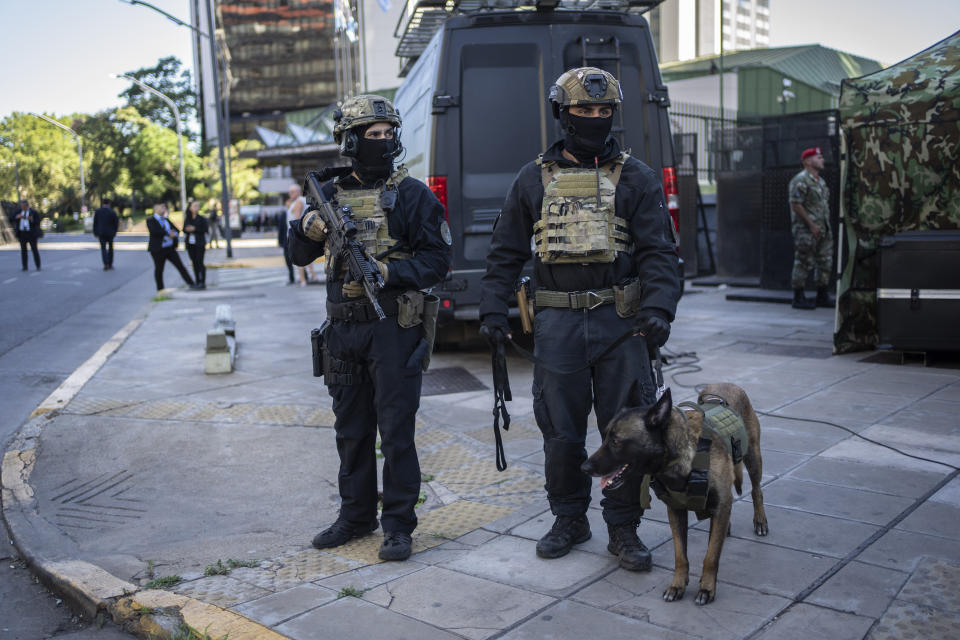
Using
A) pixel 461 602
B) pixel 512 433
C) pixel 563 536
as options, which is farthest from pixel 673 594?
pixel 512 433

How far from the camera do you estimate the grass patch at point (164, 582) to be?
3.82 metres

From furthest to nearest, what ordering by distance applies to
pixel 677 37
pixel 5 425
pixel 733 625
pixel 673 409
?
pixel 677 37, pixel 5 425, pixel 673 409, pixel 733 625

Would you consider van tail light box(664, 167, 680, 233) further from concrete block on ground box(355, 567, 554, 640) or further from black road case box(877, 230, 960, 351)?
concrete block on ground box(355, 567, 554, 640)

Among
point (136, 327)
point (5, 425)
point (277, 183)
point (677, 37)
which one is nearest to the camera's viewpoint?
point (5, 425)

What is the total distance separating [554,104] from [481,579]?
83.3 inches

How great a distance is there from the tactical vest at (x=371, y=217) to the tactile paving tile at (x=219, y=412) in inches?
128

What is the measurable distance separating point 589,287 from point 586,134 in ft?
2.23

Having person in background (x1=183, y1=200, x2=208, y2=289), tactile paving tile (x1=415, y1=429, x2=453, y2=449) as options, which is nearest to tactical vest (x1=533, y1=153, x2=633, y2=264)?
tactile paving tile (x1=415, y1=429, x2=453, y2=449)

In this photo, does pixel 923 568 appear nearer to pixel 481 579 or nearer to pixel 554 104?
pixel 481 579

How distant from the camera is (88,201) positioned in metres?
75.2

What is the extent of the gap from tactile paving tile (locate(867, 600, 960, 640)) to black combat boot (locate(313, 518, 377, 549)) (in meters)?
2.36

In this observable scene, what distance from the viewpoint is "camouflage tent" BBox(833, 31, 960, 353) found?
7.80 m

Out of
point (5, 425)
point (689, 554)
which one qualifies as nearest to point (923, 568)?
point (689, 554)

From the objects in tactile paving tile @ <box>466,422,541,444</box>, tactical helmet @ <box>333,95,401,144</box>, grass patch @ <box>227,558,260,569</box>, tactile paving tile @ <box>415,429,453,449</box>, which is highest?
tactical helmet @ <box>333,95,401,144</box>
